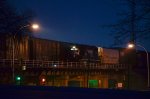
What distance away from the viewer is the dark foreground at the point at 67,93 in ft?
33.8

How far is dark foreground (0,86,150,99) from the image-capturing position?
1029cm

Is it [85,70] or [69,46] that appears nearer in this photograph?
[85,70]

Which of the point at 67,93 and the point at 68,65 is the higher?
the point at 68,65

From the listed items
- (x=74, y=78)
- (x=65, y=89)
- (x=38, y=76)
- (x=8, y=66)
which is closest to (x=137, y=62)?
(x=74, y=78)

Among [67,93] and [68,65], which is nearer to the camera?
[67,93]

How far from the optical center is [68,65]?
83688 mm

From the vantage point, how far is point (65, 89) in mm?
11023

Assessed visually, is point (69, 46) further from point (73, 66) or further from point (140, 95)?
point (140, 95)

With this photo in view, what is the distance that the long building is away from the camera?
79.9 meters

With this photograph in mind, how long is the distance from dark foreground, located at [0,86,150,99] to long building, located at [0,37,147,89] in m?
63.6

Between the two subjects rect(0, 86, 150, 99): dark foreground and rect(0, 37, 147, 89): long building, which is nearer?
rect(0, 86, 150, 99): dark foreground

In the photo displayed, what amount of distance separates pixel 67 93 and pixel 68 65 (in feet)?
240

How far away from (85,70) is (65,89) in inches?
2914

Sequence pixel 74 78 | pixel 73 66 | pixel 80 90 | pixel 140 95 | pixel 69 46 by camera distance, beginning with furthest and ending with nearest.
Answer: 1. pixel 69 46
2. pixel 74 78
3. pixel 73 66
4. pixel 80 90
5. pixel 140 95
